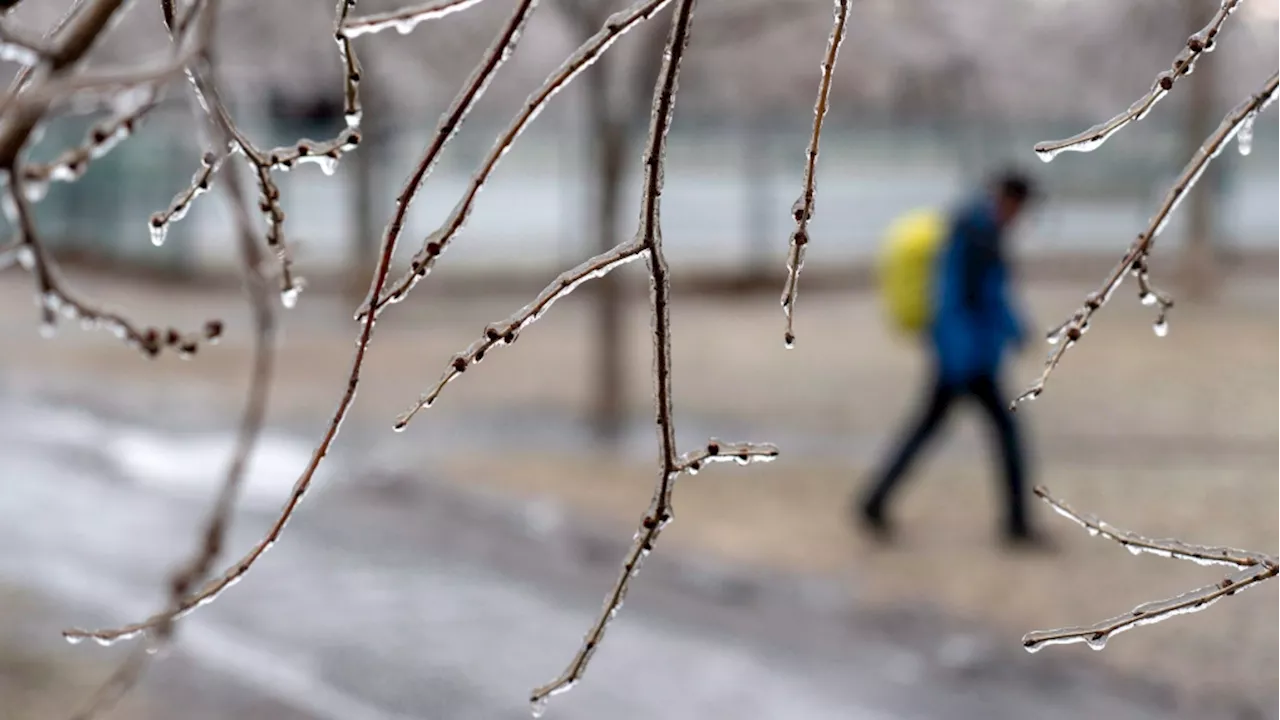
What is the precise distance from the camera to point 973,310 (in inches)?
255

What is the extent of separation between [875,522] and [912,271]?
1261 mm

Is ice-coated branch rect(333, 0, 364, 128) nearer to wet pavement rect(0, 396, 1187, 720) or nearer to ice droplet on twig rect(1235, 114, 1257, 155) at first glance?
ice droplet on twig rect(1235, 114, 1257, 155)

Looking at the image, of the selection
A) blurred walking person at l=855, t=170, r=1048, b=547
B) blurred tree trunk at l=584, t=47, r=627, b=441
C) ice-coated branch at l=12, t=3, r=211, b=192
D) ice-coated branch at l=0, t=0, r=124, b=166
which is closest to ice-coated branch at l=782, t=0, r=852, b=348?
ice-coated branch at l=12, t=3, r=211, b=192

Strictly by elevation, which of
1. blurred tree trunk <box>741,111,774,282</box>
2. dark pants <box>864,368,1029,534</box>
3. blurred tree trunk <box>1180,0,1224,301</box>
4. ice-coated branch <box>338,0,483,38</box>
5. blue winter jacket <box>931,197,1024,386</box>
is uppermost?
blurred tree trunk <box>741,111,774,282</box>

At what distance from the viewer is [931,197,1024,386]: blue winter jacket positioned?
640cm

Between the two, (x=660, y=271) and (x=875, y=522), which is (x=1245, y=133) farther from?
(x=875, y=522)

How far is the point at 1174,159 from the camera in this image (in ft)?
64.2

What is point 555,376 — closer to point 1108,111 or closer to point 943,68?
point 943,68

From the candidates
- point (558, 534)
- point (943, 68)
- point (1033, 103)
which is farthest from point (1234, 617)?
point (1033, 103)

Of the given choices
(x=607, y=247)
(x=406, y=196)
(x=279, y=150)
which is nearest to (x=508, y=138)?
(x=406, y=196)

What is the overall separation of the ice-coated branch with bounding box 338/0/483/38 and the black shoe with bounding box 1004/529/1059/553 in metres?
5.63

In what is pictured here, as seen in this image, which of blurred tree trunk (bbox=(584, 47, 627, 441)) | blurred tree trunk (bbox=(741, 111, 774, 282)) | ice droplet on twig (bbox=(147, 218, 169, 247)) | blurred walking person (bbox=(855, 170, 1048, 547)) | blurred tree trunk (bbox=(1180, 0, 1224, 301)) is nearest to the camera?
ice droplet on twig (bbox=(147, 218, 169, 247))

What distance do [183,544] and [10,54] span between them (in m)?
6.11

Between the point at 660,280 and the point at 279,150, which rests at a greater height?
the point at 279,150
